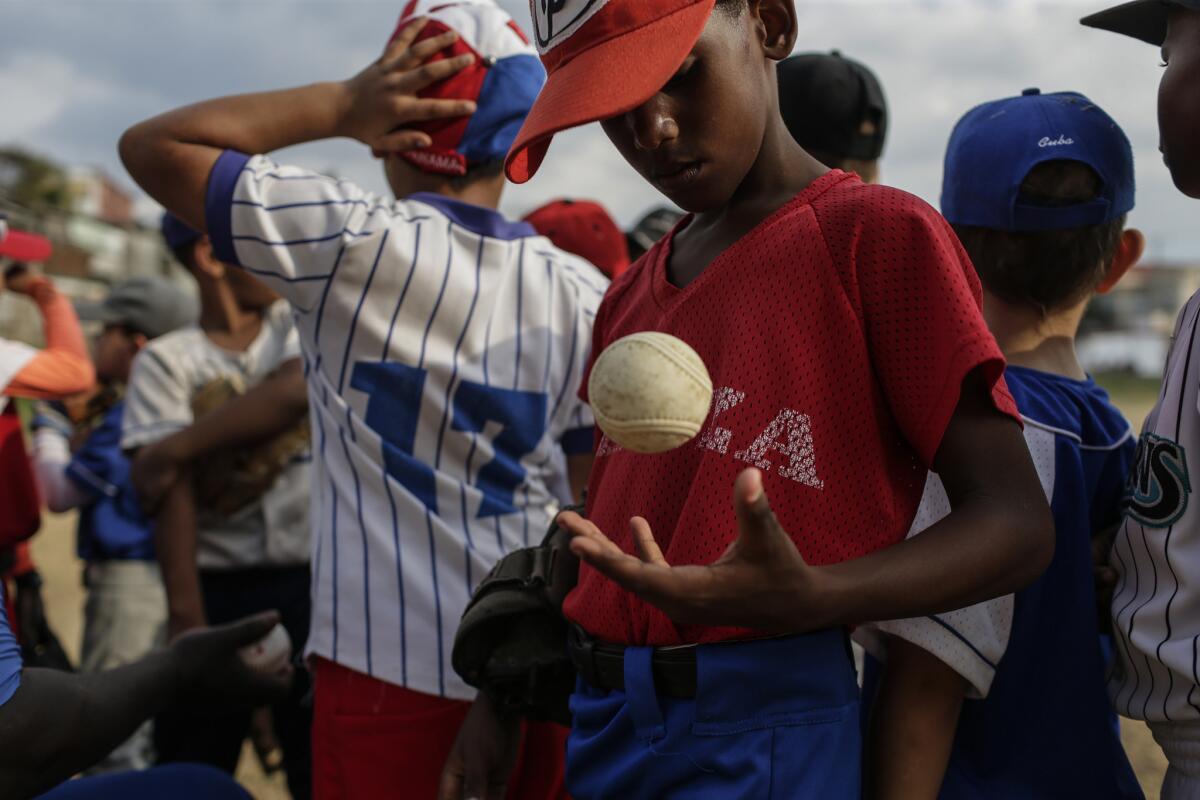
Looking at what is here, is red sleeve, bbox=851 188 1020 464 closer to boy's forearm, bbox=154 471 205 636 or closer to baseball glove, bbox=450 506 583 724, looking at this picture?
baseball glove, bbox=450 506 583 724

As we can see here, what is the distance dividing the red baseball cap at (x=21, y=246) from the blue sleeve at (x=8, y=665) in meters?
2.22

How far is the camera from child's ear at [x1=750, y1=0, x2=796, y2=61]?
149 centimetres

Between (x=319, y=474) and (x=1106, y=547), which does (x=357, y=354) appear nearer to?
(x=319, y=474)

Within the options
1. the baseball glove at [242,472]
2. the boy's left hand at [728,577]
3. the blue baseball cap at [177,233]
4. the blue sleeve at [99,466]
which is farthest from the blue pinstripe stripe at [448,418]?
the blue sleeve at [99,466]

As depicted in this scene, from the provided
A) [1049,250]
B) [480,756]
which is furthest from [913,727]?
[1049,250]

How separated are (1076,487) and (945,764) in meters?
0.53

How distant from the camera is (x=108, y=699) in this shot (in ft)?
6.50

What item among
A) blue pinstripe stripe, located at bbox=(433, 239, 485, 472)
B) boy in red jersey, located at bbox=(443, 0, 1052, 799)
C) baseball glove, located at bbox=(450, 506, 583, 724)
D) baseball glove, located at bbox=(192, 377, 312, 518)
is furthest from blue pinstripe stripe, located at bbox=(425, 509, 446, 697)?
baseball glove, located at bbox=(192, 377, 312, 518)

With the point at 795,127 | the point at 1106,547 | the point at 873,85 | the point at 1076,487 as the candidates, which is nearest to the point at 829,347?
the point at 1076,487

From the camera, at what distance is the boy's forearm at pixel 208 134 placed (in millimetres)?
2104

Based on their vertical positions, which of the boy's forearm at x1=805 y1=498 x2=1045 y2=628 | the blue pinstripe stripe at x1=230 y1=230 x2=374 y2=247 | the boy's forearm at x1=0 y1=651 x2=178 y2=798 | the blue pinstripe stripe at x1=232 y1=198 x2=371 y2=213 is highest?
the blue pinstripe stripe at x1=232 y1=198 x2=371 y2=213

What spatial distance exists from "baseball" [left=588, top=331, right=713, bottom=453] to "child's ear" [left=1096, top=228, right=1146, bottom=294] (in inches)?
46.0

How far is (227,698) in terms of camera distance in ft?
7.61

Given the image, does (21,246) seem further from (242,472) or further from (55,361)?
(242,472)
